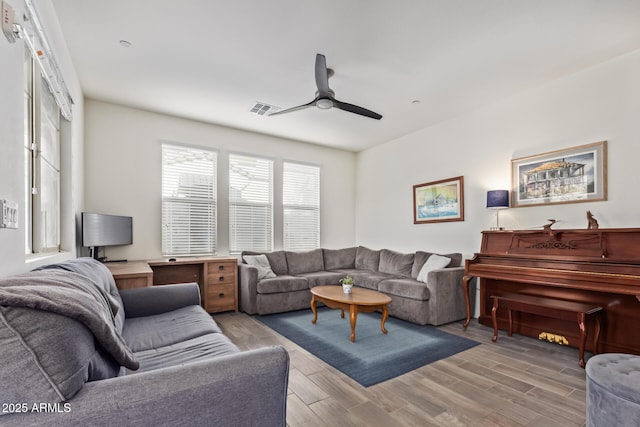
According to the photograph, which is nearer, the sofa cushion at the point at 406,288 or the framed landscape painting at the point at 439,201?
the sofa cushion at the point at 406,288

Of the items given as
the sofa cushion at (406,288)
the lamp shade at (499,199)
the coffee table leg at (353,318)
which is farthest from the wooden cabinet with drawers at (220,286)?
the lamp shade at (499,199)

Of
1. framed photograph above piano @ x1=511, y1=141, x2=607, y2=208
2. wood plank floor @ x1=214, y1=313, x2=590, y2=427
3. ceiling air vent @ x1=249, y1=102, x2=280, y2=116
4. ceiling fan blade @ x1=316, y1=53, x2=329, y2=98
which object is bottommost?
wood plank floor @ x1=214, y1=313, x2=590, y2=427

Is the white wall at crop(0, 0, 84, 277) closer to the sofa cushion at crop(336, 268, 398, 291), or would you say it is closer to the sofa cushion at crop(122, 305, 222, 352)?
the sofa cushion at crop(122, 305, 222, 352)

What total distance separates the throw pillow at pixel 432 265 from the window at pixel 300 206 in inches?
91.7

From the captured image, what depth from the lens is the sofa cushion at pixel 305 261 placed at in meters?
5.19

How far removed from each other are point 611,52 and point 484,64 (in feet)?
3.76

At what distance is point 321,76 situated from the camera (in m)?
2.87

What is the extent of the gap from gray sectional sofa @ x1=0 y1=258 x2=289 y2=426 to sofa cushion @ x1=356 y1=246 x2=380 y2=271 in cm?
436

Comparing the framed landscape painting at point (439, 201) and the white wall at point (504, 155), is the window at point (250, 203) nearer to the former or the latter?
the white wall at point (504, 155)

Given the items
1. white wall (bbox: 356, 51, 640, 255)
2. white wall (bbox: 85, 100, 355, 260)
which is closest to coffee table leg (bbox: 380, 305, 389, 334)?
white wall (bbox: 356, 51, 640, 255)

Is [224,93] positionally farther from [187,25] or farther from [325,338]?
[325,338]

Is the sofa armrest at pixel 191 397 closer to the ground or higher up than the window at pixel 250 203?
closer to the ground

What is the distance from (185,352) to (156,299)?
1.08 meters

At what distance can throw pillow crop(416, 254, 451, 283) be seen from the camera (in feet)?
13.6
